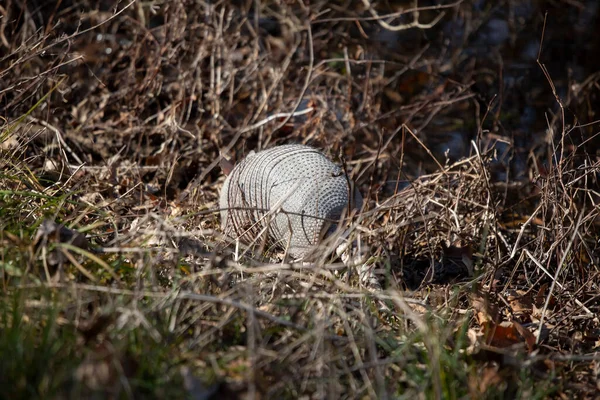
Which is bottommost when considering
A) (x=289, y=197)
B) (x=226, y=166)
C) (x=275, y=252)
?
(x=275, y=252)

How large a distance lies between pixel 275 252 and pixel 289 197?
0.40m

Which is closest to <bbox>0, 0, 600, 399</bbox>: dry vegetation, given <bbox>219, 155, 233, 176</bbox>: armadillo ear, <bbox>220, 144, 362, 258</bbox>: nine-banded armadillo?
<bbox>220, 144, 362, 258</bbox>: nine-banded armadillo

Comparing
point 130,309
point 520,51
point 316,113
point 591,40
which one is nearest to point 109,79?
point 316,113

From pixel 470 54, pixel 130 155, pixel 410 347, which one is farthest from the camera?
pixel 470 54

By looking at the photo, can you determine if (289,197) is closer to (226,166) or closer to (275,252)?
(275,252)

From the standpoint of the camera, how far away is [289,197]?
3.65m

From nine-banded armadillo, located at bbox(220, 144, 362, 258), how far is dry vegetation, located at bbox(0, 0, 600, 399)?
0.17 meters

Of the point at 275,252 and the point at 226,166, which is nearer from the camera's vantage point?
the point at 275,252

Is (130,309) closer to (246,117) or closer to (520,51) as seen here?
(246,117)

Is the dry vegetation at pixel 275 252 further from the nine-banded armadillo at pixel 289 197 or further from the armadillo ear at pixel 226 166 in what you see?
the armadillo ear at pixel 226 166

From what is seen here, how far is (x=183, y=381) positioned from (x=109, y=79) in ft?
12.7

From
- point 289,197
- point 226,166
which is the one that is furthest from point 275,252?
point 226,166

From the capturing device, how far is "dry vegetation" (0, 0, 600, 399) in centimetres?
228

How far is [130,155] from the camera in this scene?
5133 millimetres
